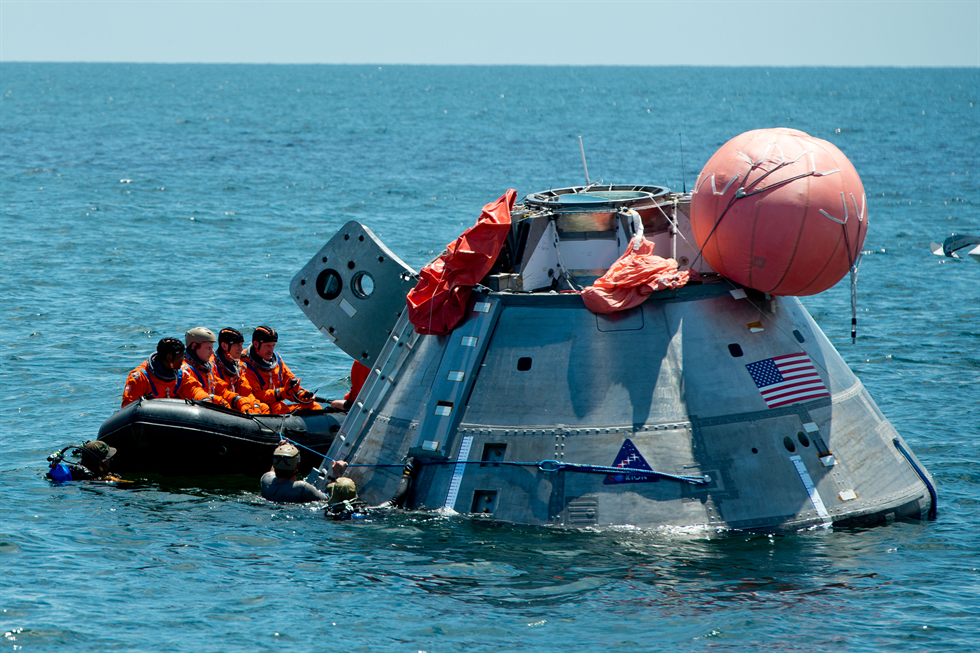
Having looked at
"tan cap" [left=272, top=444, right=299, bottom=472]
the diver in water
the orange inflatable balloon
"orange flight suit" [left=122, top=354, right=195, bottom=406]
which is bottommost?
the diver in water

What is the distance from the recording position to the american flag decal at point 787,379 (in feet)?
36.4

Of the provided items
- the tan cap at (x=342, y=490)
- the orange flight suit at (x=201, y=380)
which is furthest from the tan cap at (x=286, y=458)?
the orange flight suit at (x=201, y=380)

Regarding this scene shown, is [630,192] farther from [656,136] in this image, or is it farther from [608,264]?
[656,136]

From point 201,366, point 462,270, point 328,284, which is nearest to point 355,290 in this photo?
point 328,284

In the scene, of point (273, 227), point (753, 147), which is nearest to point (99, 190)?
point (273, 227)

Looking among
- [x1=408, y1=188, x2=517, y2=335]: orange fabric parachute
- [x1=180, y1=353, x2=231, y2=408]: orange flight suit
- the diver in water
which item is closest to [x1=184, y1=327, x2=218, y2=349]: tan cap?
[x1=180, y1=353, x2=231, y2=408]: orange flight suit

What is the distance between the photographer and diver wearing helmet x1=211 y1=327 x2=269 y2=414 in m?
13.7

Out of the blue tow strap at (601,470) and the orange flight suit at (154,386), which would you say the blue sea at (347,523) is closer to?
the blue tow strap at (601,470)

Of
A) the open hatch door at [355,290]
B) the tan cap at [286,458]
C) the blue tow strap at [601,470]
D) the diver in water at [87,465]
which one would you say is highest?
the open hatch door at [355,290]

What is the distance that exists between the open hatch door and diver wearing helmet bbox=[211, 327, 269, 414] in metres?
1.09

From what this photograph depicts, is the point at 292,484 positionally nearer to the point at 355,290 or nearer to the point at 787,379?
the point at 355,290

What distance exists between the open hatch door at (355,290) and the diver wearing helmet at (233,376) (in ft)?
3.57

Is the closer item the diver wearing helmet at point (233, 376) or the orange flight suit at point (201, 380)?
the orange flight suit at point (201, 380)

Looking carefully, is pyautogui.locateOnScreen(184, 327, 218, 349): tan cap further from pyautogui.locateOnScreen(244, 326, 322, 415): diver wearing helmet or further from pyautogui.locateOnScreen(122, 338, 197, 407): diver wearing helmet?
pyautogui.locateOnScreen(244, 326, 322, 415): diver wearing helmet
